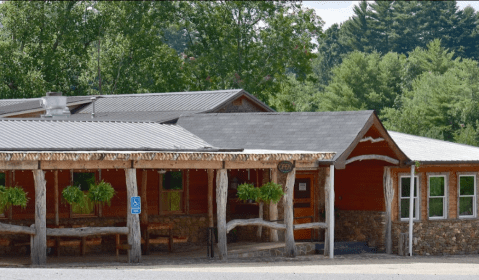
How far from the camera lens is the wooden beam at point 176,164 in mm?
19375

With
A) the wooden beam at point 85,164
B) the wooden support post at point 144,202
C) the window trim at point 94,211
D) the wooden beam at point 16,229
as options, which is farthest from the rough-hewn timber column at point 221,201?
the wooden beam at point 16,229

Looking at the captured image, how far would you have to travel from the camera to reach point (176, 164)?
19891mm

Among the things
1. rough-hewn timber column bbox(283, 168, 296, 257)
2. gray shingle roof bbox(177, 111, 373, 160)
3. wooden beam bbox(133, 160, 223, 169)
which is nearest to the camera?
wooden beam bbox(133, 160, 223, 169)

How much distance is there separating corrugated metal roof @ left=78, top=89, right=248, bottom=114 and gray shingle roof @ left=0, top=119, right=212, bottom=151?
4.81 m

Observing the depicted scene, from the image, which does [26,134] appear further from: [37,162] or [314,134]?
[314,134]

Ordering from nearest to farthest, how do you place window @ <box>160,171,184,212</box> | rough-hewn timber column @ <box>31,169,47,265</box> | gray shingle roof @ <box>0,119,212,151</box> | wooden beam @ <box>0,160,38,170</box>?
wooden beam @ <box>0,160,38,170</box> < rough-hewn timber column @ <box>31,169,47,265</box> < gray shingle roof @ <box>0,119,212,151</box> < window @ <box>160,171,184,212</box>

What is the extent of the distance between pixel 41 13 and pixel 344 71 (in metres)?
33.9

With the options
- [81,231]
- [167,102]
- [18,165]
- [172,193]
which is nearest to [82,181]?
[172,193]

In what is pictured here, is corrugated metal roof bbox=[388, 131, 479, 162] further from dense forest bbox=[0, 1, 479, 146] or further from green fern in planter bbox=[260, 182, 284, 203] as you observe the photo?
dense forest bbox=[0, 1, 479, 146]

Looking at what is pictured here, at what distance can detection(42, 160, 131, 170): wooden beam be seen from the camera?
18359 millimetres

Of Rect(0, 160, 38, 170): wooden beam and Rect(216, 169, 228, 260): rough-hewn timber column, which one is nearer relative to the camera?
Rect(0, 160, 38, 170): wooden beam

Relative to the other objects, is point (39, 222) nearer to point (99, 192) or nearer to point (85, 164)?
point (85, 164)

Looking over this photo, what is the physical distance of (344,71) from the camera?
244 ft

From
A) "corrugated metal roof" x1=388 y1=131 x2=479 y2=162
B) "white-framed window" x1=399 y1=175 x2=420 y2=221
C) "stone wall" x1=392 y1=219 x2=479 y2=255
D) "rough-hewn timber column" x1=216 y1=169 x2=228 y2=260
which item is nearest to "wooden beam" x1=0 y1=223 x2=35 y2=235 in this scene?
"rough-hewn timber column" x1=216 y1=169 x2=228 y2=260
